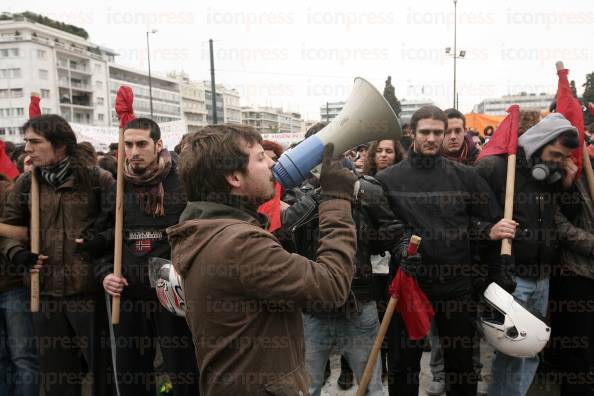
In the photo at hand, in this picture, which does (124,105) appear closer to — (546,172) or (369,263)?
(369,263)

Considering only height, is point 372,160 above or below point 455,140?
below

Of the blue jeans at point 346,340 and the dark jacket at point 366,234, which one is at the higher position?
the dark jacket at point 366,234

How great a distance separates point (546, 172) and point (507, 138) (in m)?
0.40

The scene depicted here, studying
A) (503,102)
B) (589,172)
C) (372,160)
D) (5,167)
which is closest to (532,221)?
(589,172)

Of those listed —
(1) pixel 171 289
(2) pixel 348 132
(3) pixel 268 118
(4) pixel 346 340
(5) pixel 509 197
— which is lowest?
(4) pixel 346 340

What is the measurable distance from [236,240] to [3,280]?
287 cm

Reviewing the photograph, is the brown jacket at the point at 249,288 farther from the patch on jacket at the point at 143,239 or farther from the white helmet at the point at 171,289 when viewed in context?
the patch on jacket at the point at 143,239

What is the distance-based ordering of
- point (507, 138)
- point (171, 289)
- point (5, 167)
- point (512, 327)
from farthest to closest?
point (5, 167)
point (507, 138)
point (512, 327)
point (171, 289)

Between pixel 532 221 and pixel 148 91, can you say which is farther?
pixel 148 91

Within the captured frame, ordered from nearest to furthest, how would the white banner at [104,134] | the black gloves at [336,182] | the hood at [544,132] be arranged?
the black gloves at [336,182] → the hood at [544,132] → the white banner at [104,134]

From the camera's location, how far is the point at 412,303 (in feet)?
9.54

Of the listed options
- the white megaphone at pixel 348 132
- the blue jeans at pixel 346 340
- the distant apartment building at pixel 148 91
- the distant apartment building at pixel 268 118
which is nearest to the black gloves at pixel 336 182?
the white megaphone at pixel 348 132

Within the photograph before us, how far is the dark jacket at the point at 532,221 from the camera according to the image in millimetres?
3266

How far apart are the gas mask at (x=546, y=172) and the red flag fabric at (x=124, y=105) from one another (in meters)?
2.91
